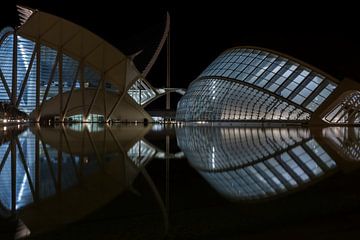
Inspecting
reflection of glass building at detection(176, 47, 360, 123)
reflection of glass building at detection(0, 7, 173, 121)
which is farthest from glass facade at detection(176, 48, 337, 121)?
reflection of glass building at detection(0, 7, 173, 121)

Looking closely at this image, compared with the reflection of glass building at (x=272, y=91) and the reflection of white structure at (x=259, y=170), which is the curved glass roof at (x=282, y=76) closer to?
the reflection of glass building at (x=272, y=91)

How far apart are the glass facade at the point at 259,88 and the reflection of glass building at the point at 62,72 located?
1651 cm

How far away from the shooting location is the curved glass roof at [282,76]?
44000 millimetres

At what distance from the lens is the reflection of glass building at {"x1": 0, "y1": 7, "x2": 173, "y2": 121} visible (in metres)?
58.1

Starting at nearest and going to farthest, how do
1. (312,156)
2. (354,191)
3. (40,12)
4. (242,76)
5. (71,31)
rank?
(354,191) < (312,156) < (242,76) < (40,12) < (71,31)

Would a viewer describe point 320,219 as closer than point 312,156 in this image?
Yes

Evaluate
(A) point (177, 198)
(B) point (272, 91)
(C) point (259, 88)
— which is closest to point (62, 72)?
(C) point (259, 88)

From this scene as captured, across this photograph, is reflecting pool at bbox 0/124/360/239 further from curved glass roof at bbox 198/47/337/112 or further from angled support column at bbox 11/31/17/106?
angled support column at bbox 11/31/17/106

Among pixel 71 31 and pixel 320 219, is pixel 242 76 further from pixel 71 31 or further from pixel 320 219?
pixel 320 219

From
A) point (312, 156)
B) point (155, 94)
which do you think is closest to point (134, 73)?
point (155, 94)

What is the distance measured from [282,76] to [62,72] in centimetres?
3674

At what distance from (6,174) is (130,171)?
258 centimetres

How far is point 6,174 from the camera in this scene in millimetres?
8578

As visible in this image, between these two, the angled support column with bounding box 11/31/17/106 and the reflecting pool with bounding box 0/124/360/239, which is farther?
the angled support column with bounding box 11/31/17/106
